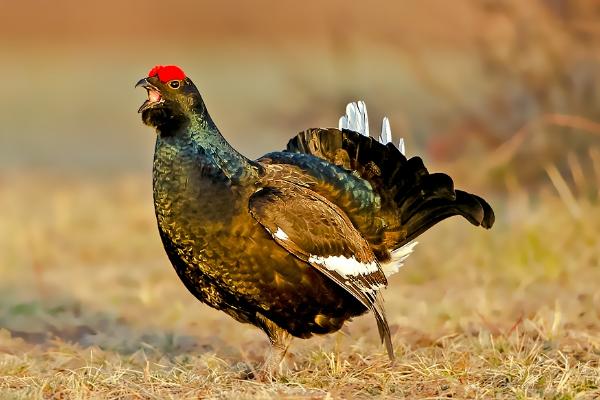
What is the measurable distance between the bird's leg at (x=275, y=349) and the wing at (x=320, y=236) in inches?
15.8

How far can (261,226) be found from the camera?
5039 mm

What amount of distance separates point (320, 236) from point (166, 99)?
860mm

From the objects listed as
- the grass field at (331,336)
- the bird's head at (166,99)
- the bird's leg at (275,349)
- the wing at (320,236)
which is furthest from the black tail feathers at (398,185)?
the bird's head at (166,99)

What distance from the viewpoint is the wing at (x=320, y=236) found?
505cm

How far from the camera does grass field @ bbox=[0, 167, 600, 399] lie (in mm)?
5004

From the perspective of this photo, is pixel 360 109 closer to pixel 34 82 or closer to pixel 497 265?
pixel 497 265

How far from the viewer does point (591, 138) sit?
943 cm

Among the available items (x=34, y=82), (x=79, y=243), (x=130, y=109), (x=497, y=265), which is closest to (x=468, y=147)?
(x=497, y=265)

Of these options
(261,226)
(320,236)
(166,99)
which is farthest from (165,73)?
(320,236)

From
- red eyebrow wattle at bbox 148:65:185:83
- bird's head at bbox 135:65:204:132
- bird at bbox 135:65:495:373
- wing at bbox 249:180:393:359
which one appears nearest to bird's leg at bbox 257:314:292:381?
bird at bbox 135:65:495:373

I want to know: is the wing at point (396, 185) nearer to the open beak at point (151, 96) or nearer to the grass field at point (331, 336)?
the grass field at point (331, 336)

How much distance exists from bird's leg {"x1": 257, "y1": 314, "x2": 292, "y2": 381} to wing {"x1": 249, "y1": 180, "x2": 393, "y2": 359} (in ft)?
1.32

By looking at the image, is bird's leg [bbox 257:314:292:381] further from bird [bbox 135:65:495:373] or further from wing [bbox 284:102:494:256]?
wing [bbox 284:102:494:256]

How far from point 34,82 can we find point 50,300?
562 inches
